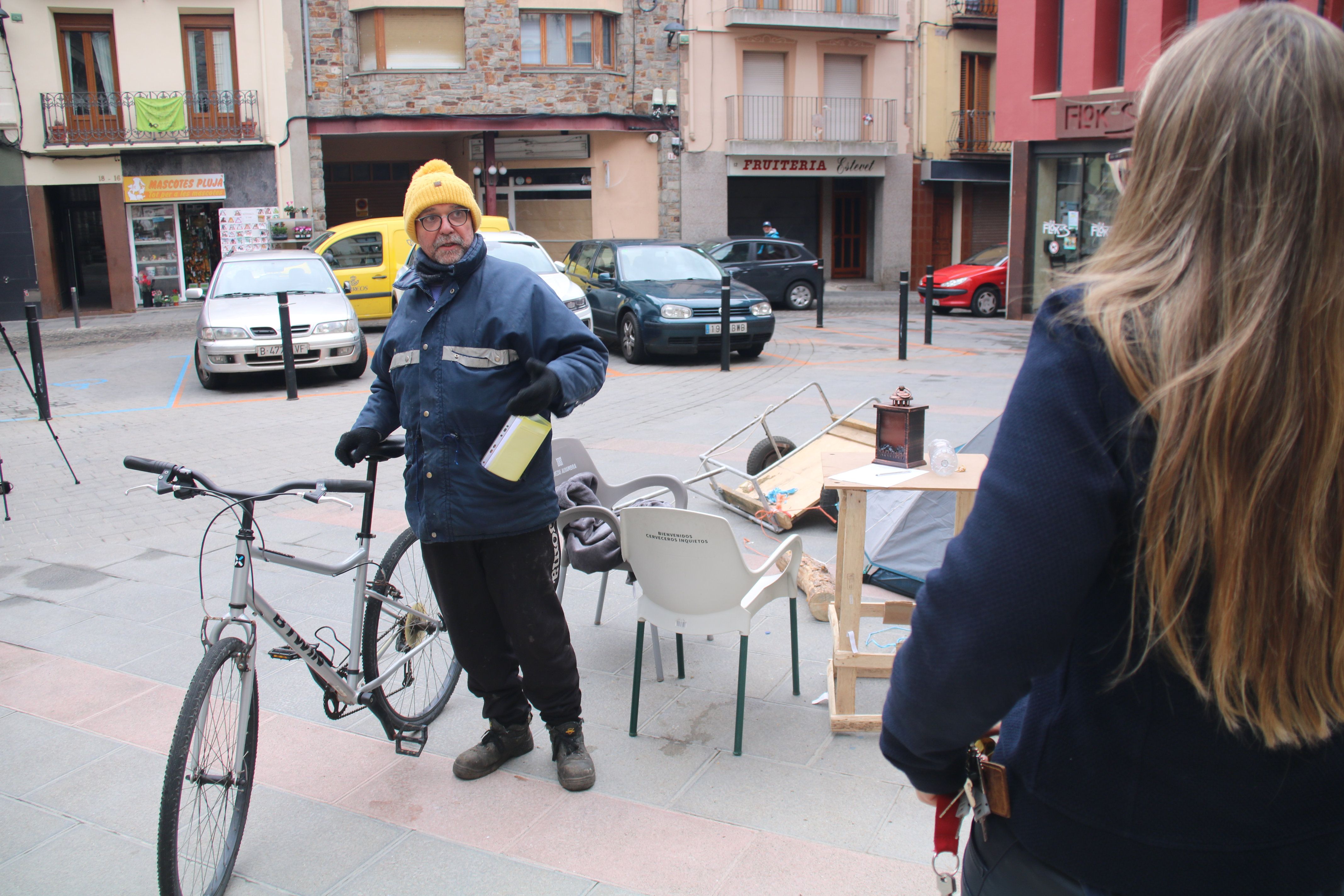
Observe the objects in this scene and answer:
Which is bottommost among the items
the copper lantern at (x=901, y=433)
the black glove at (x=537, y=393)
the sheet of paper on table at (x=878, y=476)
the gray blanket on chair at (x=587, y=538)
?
the gray blanket on chair at (x=587, y=538)

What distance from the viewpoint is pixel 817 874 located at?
274 centimetres

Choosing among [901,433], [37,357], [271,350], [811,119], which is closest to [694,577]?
[901,433]

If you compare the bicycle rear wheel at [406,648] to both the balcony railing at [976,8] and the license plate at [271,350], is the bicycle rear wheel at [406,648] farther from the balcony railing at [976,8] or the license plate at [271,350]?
the balcony railing at [976,8]

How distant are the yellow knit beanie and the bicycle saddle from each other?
2.09ft

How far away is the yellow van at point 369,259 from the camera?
50.8 feet

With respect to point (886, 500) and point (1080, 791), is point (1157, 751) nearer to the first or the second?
point (1080, 791)

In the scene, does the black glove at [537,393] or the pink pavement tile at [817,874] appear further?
the black glove at [537,393]

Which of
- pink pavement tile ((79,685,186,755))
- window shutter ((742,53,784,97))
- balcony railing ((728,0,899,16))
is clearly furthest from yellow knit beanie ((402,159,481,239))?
window shutter ((742,53,784,97))

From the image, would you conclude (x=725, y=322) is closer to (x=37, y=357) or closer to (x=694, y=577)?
(x=37, y=357)

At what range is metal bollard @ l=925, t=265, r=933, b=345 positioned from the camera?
540 inches

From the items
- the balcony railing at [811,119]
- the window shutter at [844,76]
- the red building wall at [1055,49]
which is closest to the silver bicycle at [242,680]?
the red building wall at [1055,49]

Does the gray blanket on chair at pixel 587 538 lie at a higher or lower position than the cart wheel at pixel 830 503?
higher

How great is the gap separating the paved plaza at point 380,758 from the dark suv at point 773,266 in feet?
44.6

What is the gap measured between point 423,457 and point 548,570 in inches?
20.1
